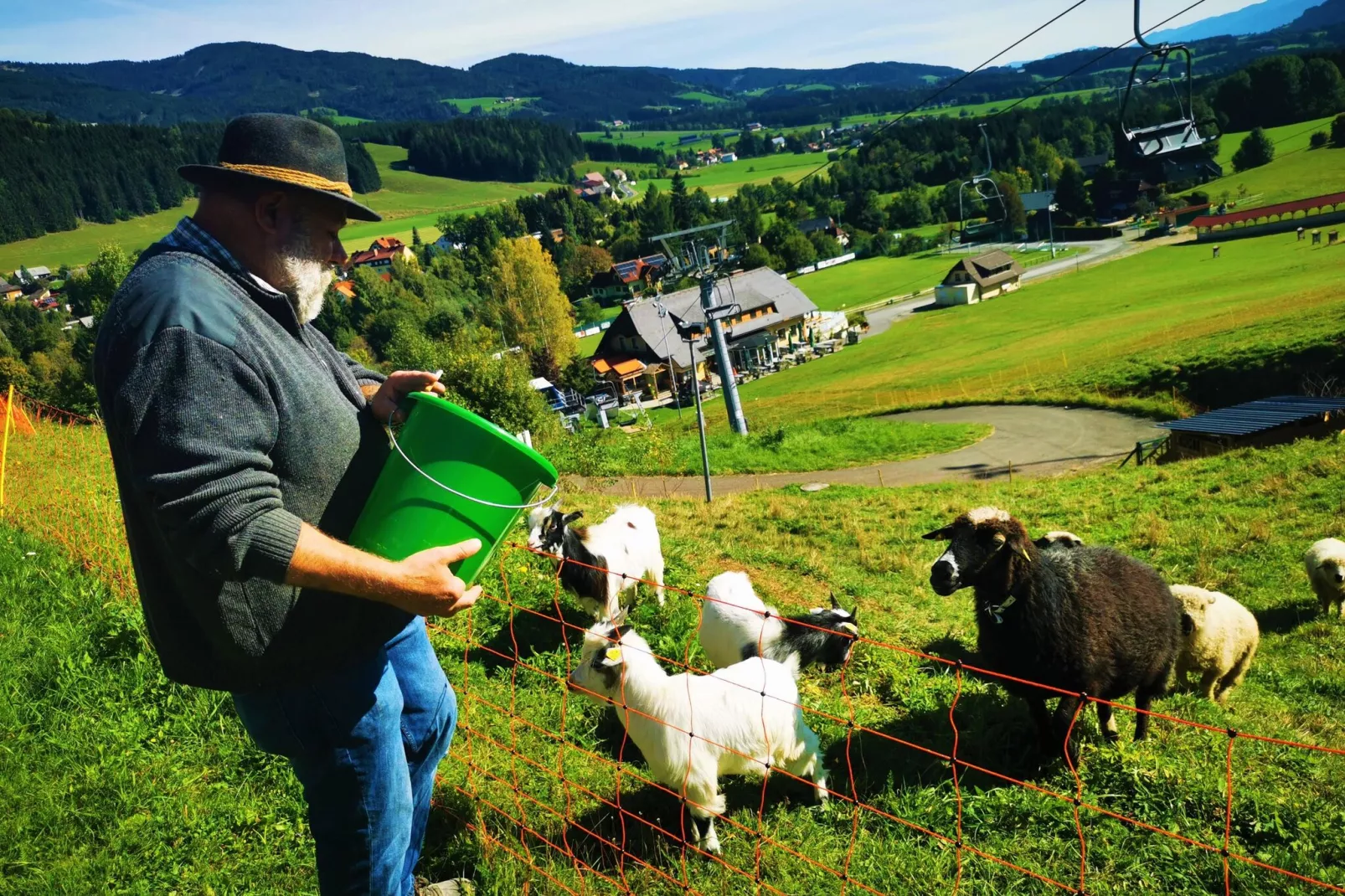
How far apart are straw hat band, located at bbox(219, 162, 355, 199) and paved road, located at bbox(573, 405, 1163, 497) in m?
20.6

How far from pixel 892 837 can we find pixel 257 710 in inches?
132

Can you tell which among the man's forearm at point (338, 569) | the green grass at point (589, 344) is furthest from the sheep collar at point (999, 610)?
the green grass at point (589, 344)

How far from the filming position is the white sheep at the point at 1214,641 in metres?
6.33

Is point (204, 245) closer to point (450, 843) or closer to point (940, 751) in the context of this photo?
point (450, 843)

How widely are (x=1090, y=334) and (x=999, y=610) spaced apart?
46130 millimetres

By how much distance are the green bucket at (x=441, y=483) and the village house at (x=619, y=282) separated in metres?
113

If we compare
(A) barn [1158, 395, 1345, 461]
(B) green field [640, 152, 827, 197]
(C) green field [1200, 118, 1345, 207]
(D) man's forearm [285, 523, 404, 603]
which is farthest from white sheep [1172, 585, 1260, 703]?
(B) green field [640, 152, 827, 197]

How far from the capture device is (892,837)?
14.0 feet

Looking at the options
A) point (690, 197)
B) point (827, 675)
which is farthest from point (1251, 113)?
point (827, 675)

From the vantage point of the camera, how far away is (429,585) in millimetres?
2260

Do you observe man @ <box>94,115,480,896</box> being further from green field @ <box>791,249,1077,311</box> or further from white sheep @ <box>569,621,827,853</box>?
green field @ <box>791,249,1077,311</box>

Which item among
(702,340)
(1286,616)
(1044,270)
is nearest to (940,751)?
(1286,616)

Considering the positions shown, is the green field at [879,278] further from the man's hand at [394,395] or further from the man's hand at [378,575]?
the man's hand at [378,575]

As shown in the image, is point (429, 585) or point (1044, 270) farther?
A: point (1044, 270)
